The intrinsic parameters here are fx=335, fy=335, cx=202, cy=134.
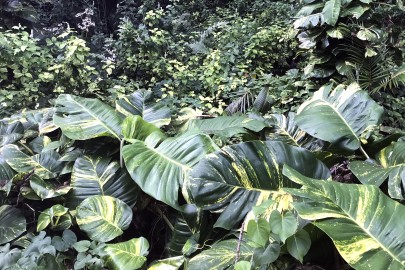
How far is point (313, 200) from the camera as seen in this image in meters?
0.88

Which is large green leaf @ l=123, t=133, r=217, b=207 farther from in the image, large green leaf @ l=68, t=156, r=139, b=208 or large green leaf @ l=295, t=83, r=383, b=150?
large green leaf @ l=295, t=83, r=383, b=150

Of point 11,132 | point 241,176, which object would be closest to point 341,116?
point 241,176

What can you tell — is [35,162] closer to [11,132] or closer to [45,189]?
[45,189]

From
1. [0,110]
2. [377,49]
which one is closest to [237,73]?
[377,49]

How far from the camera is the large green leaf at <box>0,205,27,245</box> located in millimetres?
1287

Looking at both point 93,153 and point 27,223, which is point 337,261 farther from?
point 27,223

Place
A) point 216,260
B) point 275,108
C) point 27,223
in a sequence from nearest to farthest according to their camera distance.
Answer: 1. point 216,260
2. point 27,223
3. point 275,108

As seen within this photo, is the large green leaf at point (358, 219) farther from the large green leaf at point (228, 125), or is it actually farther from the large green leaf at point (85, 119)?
the large green leaf at point (85, 119)

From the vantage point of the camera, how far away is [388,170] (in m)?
1.15

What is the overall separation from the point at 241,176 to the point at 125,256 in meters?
0.47

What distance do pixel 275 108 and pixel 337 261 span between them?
68.1 inches

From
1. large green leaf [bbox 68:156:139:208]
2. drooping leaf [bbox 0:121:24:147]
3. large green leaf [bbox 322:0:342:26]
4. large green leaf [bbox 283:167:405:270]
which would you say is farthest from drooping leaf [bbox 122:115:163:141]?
large green leaf [bbox 322:0:342:26]

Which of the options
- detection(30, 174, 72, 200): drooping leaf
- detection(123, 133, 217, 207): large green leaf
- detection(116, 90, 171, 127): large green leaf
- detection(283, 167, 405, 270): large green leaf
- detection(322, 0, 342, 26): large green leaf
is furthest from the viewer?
detection(322, 0, 342, 26): large green leaf

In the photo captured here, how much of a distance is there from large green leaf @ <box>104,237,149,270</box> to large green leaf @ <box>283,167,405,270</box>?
56 centimetres
